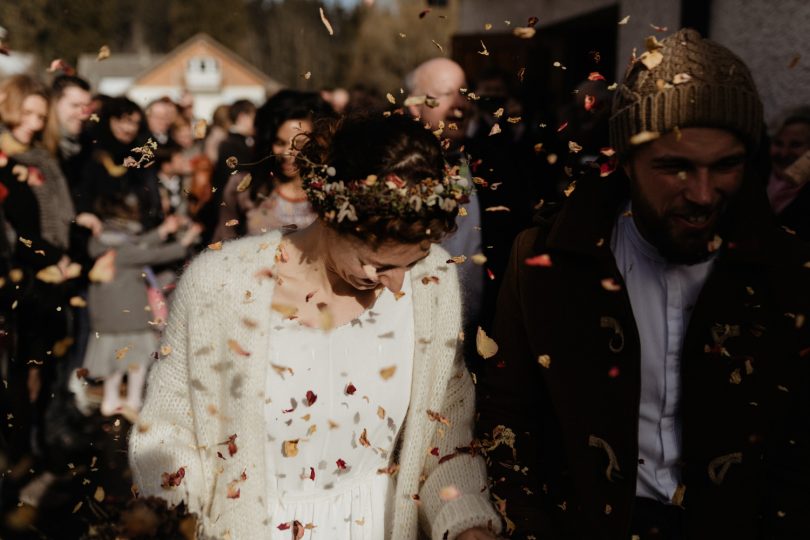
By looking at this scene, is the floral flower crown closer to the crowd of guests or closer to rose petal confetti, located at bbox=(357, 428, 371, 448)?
the crowd of guests

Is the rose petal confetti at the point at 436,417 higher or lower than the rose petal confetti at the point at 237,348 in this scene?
lower

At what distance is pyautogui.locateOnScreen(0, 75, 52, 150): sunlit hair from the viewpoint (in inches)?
243

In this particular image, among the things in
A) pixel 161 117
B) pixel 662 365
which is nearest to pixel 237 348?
pixel 662 365

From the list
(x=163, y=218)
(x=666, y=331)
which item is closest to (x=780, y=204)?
(x=666, y=331)

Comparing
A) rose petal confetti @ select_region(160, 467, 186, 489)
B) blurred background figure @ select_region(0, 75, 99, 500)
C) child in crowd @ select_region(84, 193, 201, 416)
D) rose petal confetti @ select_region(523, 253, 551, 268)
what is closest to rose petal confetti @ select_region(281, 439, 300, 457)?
rose petal confetti @ select_region(160, 467, 186, 489)

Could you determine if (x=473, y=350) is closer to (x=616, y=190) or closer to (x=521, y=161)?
(x=616, y=190)

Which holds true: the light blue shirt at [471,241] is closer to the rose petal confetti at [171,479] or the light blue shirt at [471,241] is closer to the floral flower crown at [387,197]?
the floral flower crown at [387,197]

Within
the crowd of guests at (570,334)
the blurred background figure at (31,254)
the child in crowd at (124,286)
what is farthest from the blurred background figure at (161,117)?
the crowd of guests at (570,334)

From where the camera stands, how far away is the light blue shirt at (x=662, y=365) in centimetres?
269

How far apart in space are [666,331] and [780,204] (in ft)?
8.88

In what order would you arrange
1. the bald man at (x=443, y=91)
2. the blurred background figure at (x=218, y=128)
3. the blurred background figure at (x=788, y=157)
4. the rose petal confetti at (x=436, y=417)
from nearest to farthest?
1. the rose petal confetti at (x=436, y=417)
2. the bald man at (x=443, y=91)
3. the blurred background figure at (x=788, y=157)
4. the blurred background figure at (x=218, y=128)

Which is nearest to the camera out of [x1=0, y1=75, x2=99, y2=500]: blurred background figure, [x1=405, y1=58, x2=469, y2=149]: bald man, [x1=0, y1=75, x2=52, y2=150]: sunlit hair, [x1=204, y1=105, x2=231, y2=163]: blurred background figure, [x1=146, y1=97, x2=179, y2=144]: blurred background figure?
[x1=405, y1=58, x2=469, y2=149]: bald man

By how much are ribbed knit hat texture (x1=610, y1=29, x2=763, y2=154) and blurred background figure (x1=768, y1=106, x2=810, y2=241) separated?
235 centimetres

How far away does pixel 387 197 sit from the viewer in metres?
2.48
